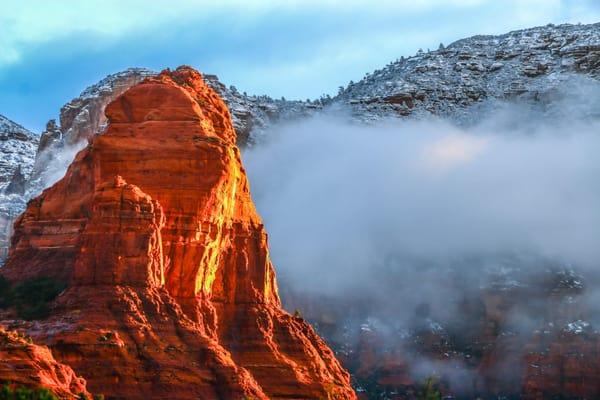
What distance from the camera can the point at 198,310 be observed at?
348ft

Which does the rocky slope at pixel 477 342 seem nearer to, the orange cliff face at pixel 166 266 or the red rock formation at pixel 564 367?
the red rock formation at pixel 564 367

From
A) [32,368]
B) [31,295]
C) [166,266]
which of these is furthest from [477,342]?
[32,368]

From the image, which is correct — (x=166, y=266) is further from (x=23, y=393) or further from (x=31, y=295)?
(x=23, y=393)

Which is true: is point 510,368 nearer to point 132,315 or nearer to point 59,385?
point 132,315

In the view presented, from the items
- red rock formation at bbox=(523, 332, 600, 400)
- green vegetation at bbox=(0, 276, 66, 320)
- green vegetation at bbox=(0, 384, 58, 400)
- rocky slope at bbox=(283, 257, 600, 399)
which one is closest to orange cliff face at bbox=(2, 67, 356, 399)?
green vegetation at bbox=(0, 276, 66, 320)

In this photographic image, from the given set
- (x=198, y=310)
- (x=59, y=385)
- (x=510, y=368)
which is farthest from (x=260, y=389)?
(x=510, y=368)

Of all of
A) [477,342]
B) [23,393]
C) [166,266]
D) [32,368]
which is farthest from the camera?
[477,342]

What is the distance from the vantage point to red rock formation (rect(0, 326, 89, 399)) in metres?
80.9

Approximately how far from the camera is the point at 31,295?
103 metres

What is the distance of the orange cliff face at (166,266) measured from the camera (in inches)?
3688

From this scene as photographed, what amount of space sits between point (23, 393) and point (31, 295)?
81.6ft

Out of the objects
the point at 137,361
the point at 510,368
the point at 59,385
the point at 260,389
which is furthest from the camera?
the point at 510,368

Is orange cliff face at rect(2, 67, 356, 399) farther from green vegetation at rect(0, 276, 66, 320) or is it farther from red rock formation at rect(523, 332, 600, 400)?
red rock formation at rect(523, 332, 600, 400)

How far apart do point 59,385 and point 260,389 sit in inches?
839
